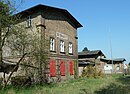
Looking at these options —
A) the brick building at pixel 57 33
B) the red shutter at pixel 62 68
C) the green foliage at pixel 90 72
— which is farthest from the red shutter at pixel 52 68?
the green foliage at pixel 90 72

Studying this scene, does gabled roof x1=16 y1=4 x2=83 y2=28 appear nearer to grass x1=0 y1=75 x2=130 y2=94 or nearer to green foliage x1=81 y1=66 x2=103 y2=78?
green foliage x1=81 y1=66 x2=103 y2=78

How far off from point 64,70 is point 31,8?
29.3 feet

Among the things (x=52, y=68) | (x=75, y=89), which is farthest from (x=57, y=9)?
(x=75, y=89)

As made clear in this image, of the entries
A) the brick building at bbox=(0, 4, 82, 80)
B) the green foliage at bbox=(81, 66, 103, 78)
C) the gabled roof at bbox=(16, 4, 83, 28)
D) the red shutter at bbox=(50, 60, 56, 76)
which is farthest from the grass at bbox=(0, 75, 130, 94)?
the green foliage at bbox=(81, 66, 103, 78)

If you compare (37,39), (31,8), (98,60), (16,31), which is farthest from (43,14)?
(98,60)

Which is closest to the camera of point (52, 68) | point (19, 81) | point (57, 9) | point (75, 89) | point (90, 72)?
point (75, 89)

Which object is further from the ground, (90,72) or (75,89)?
(90,72)

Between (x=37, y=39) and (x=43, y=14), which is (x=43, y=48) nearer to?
(x=37, y=39)

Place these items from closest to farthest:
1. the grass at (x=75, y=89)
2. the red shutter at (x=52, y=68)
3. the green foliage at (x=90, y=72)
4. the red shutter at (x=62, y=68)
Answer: the grass at (x=75, y=89) < the red shutter at (x=52, y=68) < the red shutter at (x=62, y=68) < the green foliage at (x=90, y=72)

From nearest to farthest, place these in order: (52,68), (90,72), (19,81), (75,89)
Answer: (75,89), (19,81), (52,68), (90,72)

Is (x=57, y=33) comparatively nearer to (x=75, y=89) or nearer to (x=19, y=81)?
(x=19, y=81)

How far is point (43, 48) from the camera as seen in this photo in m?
19.4

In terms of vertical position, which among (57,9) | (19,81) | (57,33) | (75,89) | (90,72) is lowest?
(75,89)

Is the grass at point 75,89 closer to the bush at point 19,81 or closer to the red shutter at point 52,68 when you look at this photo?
the bush at point 19,81
